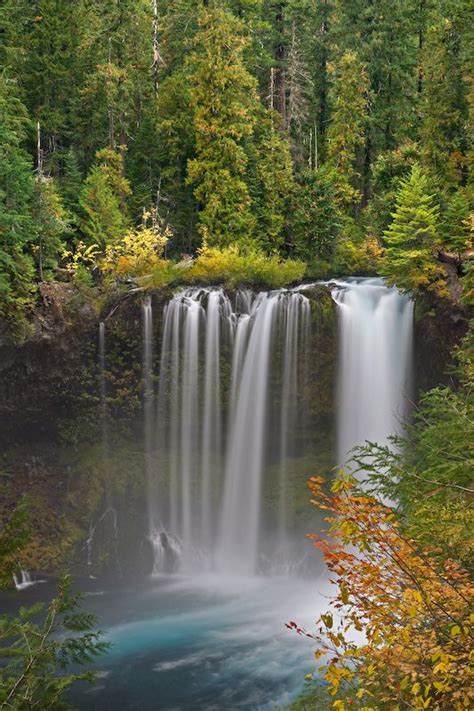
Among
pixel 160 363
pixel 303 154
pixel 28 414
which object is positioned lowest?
pixel 28 414

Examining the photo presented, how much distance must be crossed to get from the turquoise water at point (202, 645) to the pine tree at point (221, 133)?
40.7 feet

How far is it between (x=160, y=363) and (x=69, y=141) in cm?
1309

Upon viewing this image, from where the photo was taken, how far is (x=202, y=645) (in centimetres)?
1455

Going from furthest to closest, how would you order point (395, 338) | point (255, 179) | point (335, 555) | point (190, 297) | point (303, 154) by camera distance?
point (303, 154) < point (255, 179) < point (190, 297) < point (395, 338) < point (335, 555)

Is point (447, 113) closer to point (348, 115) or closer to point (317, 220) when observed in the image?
point (317, 220)

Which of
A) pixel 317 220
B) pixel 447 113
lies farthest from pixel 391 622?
pixel 447 113

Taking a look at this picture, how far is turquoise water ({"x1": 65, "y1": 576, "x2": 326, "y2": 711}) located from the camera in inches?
508

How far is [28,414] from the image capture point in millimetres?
19516

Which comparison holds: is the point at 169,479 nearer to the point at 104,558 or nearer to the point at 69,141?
the point at 104,558

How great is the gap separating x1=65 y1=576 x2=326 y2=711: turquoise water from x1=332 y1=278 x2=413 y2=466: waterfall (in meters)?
4.78

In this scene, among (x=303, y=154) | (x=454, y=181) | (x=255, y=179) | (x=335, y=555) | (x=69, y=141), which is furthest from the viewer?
(x=303, y=154)

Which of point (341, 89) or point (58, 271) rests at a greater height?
point (341, 89)

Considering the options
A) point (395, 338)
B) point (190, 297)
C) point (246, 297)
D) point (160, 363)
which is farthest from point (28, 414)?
point (395, 338)

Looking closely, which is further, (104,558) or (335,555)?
(104,558)
